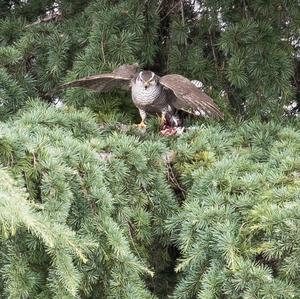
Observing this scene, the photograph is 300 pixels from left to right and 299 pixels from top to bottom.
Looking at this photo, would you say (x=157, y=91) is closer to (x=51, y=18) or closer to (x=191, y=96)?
(x=191, y=96)

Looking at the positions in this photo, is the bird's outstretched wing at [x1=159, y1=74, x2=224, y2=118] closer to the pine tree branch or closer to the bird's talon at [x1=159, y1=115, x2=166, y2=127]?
the bird's talon at [x1=159, y1=115, x2=166, y2=127]

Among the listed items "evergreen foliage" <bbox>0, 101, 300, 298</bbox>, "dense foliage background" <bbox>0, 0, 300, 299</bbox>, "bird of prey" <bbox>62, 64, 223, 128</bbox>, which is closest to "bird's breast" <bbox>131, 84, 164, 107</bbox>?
"bird of prey" <bbox>62, 64, 223, 128</bbox>

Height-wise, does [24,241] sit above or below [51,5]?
below

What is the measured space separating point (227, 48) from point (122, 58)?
→ 1.50 feet

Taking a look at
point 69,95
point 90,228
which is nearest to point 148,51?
point 69,95

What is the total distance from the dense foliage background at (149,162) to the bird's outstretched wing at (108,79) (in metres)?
0.07

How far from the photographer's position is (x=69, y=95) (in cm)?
308

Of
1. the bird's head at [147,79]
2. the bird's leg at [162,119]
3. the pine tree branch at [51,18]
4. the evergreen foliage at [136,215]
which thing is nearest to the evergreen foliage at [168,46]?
the pine tree branch at [51,18]

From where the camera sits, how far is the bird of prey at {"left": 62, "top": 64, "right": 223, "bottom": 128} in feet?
9.21

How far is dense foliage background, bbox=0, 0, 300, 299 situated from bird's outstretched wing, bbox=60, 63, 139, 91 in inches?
2.7

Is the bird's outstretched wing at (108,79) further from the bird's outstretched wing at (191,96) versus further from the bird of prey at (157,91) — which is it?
the bird's outstretched wing at (191,96)

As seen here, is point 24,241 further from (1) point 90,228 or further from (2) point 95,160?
(2) point 95,160

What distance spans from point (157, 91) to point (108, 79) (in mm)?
214

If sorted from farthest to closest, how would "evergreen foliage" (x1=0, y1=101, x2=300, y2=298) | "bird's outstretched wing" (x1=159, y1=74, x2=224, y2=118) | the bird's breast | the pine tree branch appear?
1. the pine tree branch
2. the bird's breast
3. "bird's outstretched wing" (x1=159, y1=74, x2=224, y2=118)
4. "evergreen foliage" (x1=0, y1=101, x2=300, y2=298)
